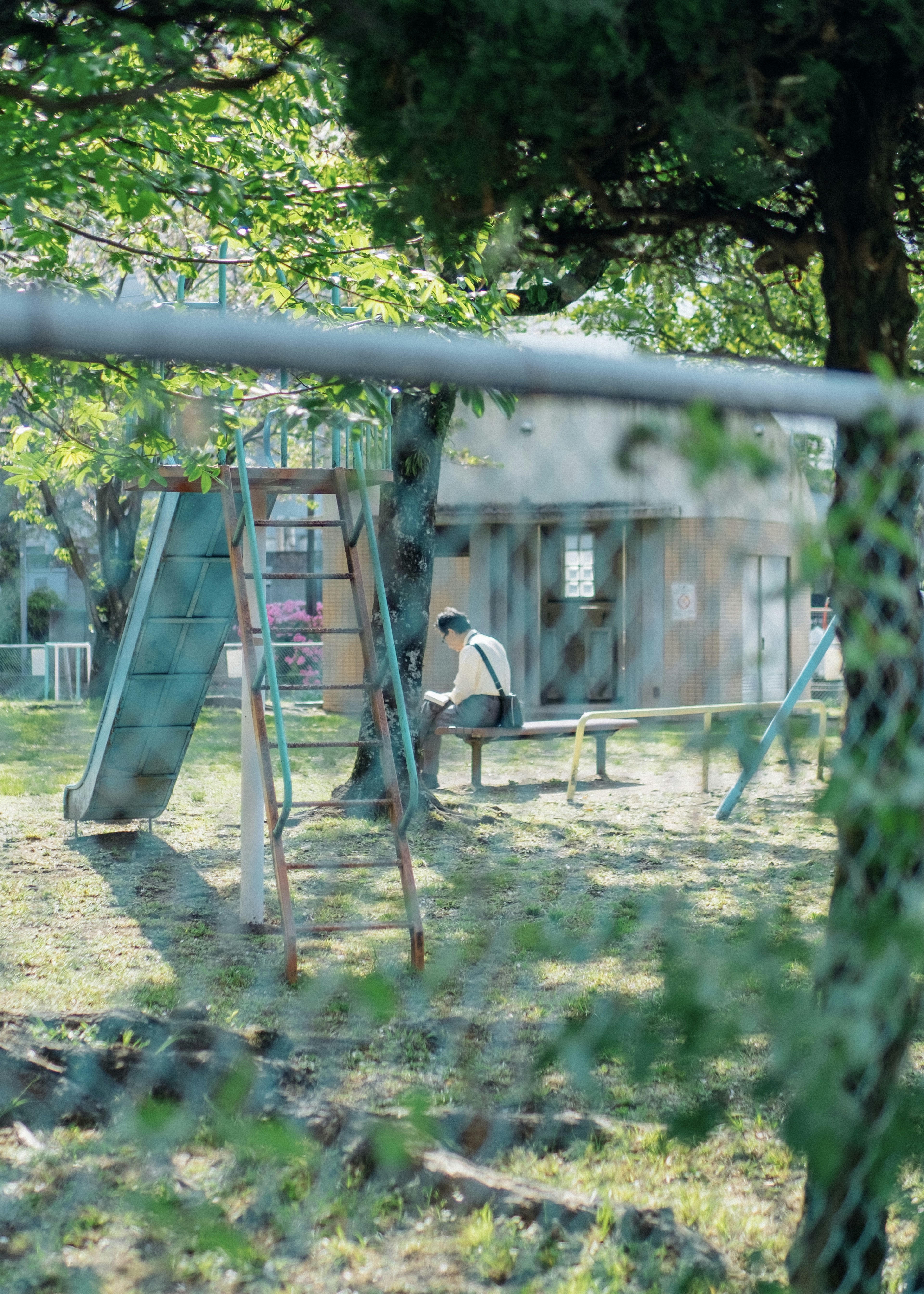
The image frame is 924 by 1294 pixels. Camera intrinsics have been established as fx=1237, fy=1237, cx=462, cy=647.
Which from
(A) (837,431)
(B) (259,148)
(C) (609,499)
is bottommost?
(C) (609,499)

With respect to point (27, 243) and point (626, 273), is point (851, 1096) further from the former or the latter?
point (27, 243)

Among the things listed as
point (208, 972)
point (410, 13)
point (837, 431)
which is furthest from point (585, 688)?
point (208, 972)

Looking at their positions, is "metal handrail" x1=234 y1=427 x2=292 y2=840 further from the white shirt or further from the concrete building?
the white shirt

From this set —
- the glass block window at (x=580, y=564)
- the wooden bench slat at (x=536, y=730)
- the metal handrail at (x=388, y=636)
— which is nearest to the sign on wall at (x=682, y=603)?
the glass block window at (x=580, y=564)

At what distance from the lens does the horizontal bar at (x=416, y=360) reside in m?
1.27

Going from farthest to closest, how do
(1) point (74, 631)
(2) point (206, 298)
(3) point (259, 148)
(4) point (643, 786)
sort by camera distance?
(2) point (206, 298) → (4) point (643, 786) → (3) point (259, 148) → (1) point (74, 631)

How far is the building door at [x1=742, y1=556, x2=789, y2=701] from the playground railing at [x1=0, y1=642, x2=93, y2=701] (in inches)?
77.7

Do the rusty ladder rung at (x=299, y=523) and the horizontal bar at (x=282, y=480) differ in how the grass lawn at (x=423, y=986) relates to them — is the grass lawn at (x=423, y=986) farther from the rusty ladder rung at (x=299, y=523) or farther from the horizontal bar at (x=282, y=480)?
the rusty ladder rung at (x=299, y=523)

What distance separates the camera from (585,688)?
2.76 meters

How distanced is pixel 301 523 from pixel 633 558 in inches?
146

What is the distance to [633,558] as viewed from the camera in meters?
2.17

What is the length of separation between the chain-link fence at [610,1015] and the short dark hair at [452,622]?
11.6 feet

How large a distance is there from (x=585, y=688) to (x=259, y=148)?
162 inches

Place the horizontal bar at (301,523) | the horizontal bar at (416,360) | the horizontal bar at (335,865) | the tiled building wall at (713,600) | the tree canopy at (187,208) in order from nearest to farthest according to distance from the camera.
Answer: the horizontal bar at (416,360) → the tiled building wall at (713,600) → the tree canopy at (187,208) → the horizontal bar at (335,865) → the horizontal bar at (301,523)
